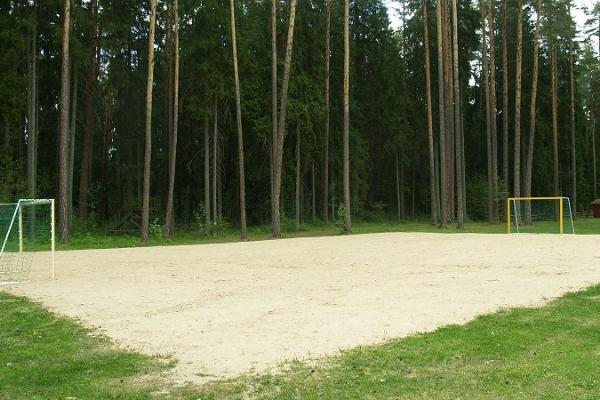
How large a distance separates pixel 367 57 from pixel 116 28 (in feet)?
59.4

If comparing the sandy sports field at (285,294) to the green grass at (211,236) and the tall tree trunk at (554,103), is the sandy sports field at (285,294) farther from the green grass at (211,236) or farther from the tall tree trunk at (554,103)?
the tall tree trunk at (554,103)

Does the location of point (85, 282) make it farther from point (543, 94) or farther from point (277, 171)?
point (543, 94)

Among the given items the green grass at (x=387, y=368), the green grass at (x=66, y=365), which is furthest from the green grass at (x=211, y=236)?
the green grass at (x=387, y=368)

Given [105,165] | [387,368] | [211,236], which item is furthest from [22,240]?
[105,165]

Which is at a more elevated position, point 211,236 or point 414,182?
point 414,182

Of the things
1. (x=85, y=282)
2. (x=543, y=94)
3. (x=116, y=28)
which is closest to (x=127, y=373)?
(x=85, y=282)

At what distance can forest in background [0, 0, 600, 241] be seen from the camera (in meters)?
23.8

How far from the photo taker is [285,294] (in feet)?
28.8

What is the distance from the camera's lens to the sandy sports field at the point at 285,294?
19.1ft

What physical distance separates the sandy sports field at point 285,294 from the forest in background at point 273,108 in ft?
30.8

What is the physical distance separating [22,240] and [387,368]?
1240 cm

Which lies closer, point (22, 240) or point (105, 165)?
point (22, 240)

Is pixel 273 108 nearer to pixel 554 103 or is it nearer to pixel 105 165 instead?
pixel 105 165

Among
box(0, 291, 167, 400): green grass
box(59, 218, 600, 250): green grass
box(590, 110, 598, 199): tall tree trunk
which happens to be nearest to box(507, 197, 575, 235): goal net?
box(59, 218, 600, 250): green grass
